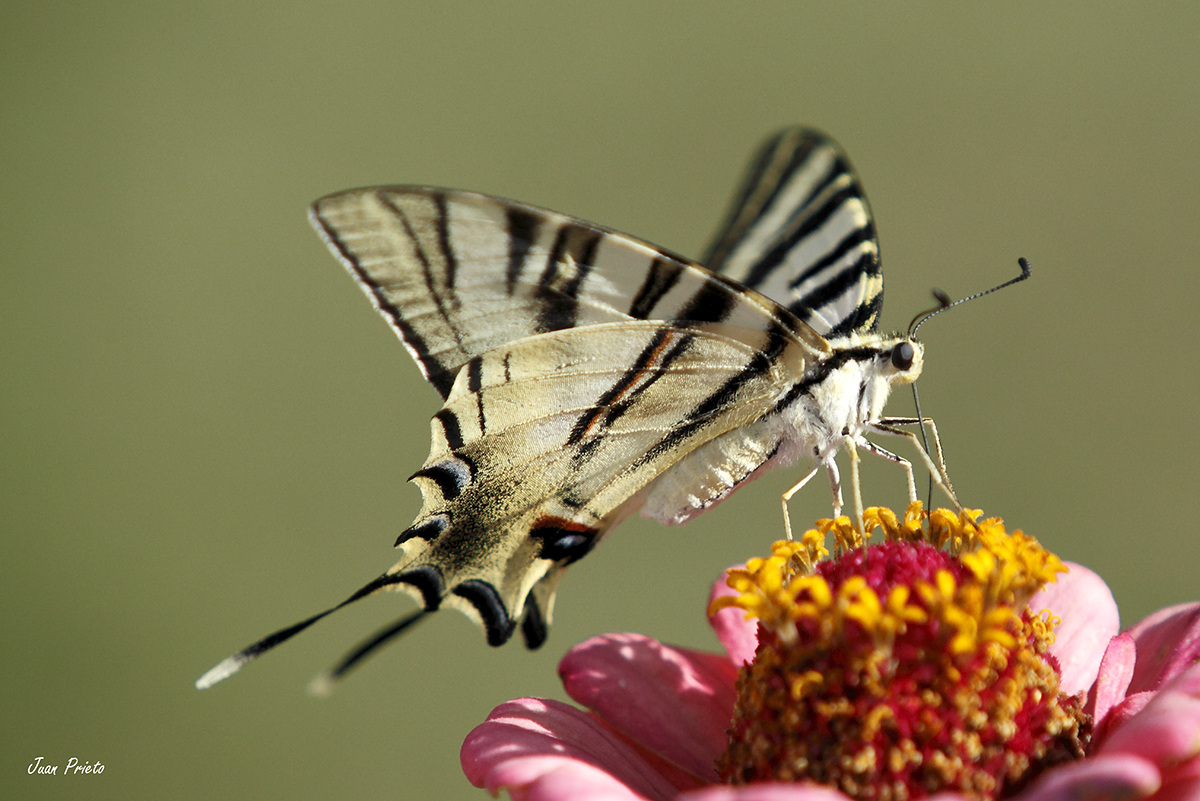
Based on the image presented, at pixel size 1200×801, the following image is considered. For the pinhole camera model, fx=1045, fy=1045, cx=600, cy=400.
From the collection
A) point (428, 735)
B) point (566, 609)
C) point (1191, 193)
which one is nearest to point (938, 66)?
Result: point (1191, 193)

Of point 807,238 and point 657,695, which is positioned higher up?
point 807,238

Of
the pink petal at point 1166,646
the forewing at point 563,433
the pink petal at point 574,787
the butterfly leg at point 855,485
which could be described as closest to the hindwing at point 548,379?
the forewing at point 563,433

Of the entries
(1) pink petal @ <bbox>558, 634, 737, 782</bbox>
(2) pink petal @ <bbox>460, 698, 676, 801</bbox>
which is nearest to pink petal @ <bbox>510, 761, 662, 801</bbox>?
(2) pink petal @ <bbox>460, 698, 676, 801</bbox>

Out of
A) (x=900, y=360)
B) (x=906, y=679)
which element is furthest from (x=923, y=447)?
(x=906, y=679)

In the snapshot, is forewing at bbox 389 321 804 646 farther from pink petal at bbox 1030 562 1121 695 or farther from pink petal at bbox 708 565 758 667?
pink petal at bbox 1030 562 1121 695

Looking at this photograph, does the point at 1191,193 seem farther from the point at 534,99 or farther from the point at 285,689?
the point at 285,689

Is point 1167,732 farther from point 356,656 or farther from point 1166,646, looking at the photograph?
point 356,656

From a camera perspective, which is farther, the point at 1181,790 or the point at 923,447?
the point at 923,447
